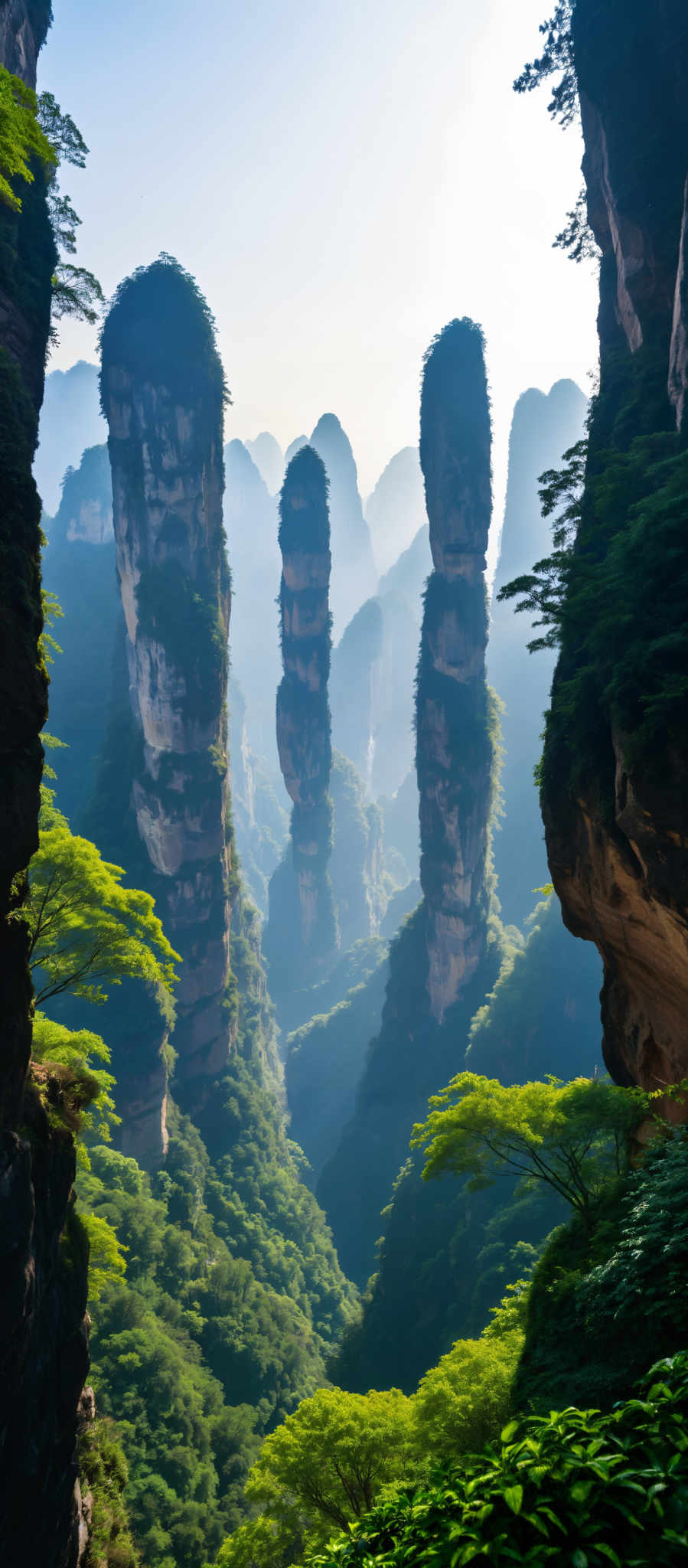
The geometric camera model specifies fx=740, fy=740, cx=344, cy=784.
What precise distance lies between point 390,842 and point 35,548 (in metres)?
111

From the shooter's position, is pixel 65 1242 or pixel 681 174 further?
pixel 681 174

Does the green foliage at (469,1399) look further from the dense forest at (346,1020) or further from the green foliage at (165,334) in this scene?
the green foliage at (165,334)

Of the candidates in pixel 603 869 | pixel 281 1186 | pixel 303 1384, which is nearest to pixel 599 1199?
pixel 603 869

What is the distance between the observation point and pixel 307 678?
6562 cm

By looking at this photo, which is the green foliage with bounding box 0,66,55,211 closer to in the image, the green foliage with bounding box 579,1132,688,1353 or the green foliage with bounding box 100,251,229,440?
the green foliage with bounding box 579,1132,688,1353

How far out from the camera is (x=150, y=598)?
128 feet

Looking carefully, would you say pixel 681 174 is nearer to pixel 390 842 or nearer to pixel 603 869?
pixel 603 869

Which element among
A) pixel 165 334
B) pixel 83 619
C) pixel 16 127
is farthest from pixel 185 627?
pixel 16 127

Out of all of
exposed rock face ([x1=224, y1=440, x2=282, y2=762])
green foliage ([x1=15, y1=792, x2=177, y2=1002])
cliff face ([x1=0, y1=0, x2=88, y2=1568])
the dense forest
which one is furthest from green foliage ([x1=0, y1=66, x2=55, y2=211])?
exposed rock face ([x1=224, y1=440, x2=282, y2=762])

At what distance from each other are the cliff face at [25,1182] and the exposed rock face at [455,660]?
1425 inches

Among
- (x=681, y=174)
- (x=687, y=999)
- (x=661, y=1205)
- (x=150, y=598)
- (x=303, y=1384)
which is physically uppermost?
(x=150, y=598)

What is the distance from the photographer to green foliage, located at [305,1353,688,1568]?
225cm

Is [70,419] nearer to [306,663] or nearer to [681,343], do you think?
[306,663]

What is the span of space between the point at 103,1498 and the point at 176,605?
3496cm
